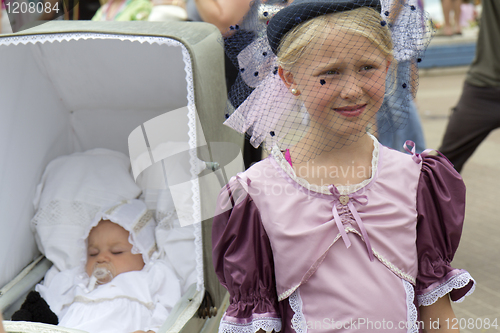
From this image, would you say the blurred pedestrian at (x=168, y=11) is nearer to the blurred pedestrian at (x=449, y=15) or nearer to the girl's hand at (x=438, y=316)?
the girl's hand at (x=438, y=316)

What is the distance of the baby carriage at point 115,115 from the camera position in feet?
6.28

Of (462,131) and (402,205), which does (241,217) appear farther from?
(462,131)

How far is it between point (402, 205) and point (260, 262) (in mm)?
420

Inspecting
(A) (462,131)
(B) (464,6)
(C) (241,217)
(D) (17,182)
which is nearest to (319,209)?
(C) (241,217)

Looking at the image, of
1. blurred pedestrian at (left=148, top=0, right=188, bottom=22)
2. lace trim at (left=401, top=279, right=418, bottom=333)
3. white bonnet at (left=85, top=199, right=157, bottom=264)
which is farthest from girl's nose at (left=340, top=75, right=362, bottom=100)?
blurred pedestrian at (left=148, top=0, right=188, bottom=22)

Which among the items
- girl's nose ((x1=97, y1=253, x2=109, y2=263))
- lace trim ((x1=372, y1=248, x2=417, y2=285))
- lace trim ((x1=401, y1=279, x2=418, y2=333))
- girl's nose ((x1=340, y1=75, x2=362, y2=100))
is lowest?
girl's nose ((x1=97, y1=253, x2=109, y2=263))

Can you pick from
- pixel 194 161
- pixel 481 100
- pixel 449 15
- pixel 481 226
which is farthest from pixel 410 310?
pixel 449 15

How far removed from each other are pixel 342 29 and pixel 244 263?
66 centimetres

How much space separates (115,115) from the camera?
276 cm

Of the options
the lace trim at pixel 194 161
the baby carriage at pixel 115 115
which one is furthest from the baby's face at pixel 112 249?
the lace trim at pixel 194 161

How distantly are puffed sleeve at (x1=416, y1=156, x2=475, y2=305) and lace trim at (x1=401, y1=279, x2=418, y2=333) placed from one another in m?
0.07

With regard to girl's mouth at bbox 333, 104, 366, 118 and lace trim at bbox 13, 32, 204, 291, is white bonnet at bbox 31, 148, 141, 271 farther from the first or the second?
girl's mouth at bbox 333, 104, 366, 118

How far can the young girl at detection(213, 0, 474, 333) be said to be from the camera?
4.20ft

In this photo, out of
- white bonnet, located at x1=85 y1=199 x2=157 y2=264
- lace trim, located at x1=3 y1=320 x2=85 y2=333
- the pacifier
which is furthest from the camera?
white bonnet, located at x1=85 y1=199 x2=157 y2=264
